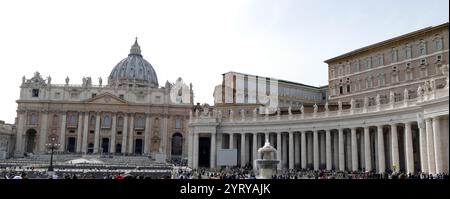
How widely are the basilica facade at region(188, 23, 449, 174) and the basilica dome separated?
8849 centimetres

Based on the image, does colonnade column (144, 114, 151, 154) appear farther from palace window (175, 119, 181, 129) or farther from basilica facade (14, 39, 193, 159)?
palace window (175, 119, 181, 129)

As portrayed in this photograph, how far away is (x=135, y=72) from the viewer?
532 ft

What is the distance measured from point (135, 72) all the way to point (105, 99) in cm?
4663

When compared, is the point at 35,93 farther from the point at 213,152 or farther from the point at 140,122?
the point at 213,152

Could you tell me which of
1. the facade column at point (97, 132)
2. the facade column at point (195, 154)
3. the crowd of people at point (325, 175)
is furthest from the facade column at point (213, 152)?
the facade column at point (97, 132)

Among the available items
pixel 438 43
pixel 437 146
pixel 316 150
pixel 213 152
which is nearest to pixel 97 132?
pixel 213 152

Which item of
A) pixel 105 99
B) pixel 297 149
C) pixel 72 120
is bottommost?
pixel 297 149

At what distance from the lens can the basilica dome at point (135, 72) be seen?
159488 millimetres

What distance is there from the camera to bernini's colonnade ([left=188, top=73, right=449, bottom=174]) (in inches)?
1464

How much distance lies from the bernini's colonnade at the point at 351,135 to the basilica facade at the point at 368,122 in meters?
0.08

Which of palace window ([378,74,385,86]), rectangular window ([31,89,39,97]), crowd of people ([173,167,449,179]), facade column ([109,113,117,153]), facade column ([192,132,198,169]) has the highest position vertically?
rectangular window ([31,89,39,97])

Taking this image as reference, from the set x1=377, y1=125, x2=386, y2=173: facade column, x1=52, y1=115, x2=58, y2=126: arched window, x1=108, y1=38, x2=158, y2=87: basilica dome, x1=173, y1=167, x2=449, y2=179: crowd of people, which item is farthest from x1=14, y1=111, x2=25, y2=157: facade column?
x1=377, y1=125, x2=386, y2=173: facade column

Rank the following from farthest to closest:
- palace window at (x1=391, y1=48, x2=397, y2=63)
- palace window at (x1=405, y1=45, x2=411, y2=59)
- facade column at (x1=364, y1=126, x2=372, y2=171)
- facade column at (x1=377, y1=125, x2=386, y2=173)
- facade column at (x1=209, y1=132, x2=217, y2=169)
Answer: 1. facade column at (x1=209, y1=132, x2=217, y2=169)
2. palace window at (x1=391, y1=48, x2=397, y2=63)
3. palace window at (x1=405, y1=45, x2=411, y2=59)
4. facade column at (x1=364, y1=126, x2=372, y2=171)
5. facade column at (x1=377, y1=125, x2=386, y2=173)
